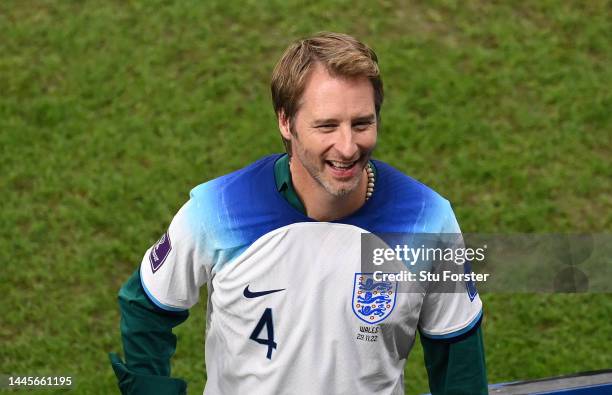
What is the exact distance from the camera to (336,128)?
3.35 metres

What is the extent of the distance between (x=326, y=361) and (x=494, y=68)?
4.82m

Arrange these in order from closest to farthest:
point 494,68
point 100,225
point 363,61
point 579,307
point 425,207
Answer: point 363,61 → point 425,207 → point 579,307 → point 100,225 → point 494,68

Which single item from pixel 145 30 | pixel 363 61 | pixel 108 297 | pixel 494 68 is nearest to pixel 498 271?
pixel 494 68

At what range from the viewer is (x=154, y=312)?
3703mm

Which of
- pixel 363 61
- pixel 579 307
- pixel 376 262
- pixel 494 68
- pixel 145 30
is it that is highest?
pixel 145 30

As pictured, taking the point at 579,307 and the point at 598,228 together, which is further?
the point at 598,228

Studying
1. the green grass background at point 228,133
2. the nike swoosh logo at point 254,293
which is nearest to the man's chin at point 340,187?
the nike swoosh logo at point 254,293

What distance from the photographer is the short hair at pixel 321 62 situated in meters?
3.33

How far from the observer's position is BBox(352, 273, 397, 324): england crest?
11.5 ft

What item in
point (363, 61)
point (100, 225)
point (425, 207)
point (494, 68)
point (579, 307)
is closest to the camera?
point (363, 61)

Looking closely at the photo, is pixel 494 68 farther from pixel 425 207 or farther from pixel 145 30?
pixel 425 207

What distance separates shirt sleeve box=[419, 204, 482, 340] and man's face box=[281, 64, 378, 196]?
1.23 feet

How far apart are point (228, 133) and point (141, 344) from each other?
156 inches

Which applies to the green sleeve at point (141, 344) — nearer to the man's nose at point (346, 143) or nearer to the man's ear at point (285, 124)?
the man's ear at point (285, 124)
